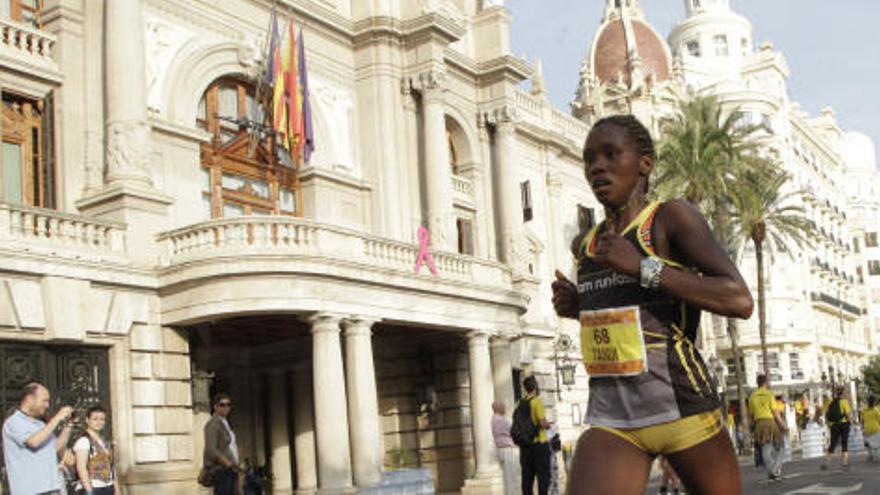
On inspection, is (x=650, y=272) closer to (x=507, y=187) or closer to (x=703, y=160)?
(x=507, y=187)

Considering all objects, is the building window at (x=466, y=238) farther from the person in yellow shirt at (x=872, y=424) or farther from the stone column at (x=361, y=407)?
the person in yellow shirt at (x=872, y=424)

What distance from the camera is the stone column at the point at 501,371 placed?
2700 centimetres

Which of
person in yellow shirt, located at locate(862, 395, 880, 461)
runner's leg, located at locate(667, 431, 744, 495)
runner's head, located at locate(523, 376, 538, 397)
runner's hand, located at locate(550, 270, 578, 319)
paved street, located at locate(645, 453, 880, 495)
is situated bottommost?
paved street, located at locate(645, 453, 880, 495)

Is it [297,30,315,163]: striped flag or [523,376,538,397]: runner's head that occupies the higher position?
[297,30,315,163]: striped flag

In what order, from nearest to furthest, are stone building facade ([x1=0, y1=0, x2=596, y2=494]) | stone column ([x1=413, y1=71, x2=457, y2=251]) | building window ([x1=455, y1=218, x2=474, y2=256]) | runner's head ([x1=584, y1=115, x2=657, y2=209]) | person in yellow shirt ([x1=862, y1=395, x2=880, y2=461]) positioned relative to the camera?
runner's head ([x1=584, y1=115, x2=657, y2=209]), stone building facade ([x1=0, y1=0, x2=596, y2=494]), person in yellow shirt ([x1=862, y1=395, x2=880, y2=461]), stone column ([x1=413, y1=71, x2=457, y2=251]), building window ([x1=455, y1=218, x2=474, y2=256])

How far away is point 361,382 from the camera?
73.5 ft

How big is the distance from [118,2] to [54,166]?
338cm

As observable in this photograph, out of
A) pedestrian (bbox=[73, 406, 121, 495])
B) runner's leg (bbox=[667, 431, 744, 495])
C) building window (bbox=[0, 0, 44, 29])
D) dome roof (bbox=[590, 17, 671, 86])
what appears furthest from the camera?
dome roof (bbox=[590, 17, 671, 86])

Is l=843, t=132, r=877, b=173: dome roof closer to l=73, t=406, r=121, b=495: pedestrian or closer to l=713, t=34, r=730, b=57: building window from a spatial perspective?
l=713, t=34, r=730, b=57: building window

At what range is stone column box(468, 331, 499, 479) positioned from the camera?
1013 inches

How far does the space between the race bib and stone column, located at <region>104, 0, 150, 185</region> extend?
56.8 ft

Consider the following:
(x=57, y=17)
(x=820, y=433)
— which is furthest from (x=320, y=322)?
(x=820, y=433)

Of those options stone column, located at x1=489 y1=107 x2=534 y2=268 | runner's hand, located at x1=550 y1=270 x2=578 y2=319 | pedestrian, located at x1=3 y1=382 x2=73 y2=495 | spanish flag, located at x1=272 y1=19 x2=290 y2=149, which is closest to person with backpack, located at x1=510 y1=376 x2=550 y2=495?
pedestrian, located at x1=3 y1=382 x2=73 y2=495

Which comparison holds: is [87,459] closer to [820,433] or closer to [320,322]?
[320,322]
